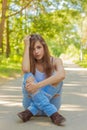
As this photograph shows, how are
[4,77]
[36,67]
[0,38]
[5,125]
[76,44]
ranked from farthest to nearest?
[76,44]
[0,38]
[4,77]
[36,67]
[5,125]

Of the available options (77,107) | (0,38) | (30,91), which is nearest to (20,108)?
(77,107)

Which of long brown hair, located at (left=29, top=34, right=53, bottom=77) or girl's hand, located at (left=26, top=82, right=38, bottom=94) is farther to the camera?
long brown hair, located at (left=29, top=34, right=53, bottom=77)

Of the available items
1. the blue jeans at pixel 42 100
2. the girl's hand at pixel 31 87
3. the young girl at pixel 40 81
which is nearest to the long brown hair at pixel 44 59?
the young girl at pixel 40 81

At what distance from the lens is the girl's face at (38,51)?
6.77 metres

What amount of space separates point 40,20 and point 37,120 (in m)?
28.3

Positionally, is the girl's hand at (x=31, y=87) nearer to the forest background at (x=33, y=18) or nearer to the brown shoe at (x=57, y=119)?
the brown shoe at (x=57, y=119)

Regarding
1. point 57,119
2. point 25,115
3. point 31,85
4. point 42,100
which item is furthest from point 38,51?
point 57,119

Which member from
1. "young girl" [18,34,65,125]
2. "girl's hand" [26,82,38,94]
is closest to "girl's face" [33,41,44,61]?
"young girl" [18,34,65,125]

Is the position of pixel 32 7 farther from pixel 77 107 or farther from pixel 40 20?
pixel 77 107

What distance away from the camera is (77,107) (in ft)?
27.5

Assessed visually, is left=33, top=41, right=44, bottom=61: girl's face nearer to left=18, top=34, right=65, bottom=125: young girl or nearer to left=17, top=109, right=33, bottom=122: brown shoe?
left=18, top=34, right=65, bottom=125: young girl

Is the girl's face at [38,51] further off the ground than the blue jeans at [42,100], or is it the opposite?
the girl's face at [38,51]

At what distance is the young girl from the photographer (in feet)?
21.0

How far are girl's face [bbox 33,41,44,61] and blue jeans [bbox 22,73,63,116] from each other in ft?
1.34
